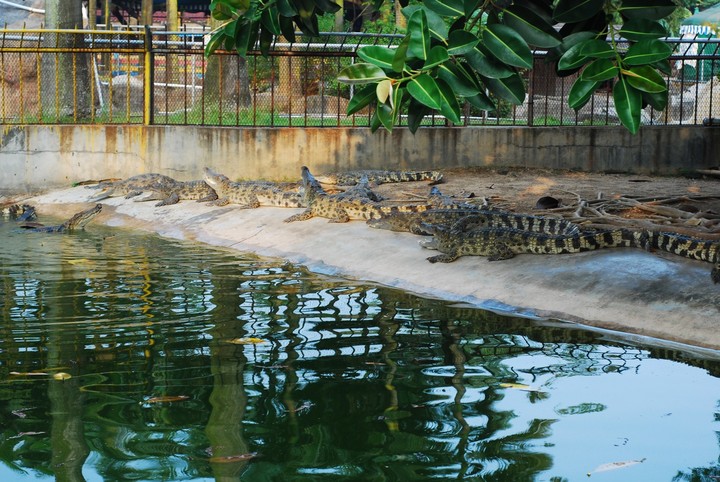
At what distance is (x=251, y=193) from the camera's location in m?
13.0

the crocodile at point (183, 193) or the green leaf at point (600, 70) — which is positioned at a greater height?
the green leaf at point (600, 70)

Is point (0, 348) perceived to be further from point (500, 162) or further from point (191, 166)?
point (500, 162)

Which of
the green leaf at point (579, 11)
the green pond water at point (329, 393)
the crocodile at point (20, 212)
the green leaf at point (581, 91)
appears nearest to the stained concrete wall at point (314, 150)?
the crocodile at point (20, 212)

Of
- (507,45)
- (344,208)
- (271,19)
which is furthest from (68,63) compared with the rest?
(507,45)

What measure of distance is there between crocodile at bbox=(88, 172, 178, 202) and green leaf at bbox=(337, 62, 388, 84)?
1007 centimetres

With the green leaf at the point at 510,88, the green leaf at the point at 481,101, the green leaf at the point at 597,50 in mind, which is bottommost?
the green leaf at the point at 481,101

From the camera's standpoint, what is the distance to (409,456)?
14.5ft

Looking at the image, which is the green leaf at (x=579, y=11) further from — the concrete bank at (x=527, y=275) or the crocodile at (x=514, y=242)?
the crocodile at (x=514, y=242)

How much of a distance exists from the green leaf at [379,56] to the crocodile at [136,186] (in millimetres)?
10091

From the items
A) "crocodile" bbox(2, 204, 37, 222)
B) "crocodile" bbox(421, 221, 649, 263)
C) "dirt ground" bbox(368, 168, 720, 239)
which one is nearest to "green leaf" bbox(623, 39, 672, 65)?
"crocodile" bbox(421, 221, 649, 263)

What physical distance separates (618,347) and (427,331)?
1305 millimetres

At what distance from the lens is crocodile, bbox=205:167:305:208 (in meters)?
12.7

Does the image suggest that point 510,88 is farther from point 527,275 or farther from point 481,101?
point 527,275

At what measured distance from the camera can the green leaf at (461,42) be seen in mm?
4031
